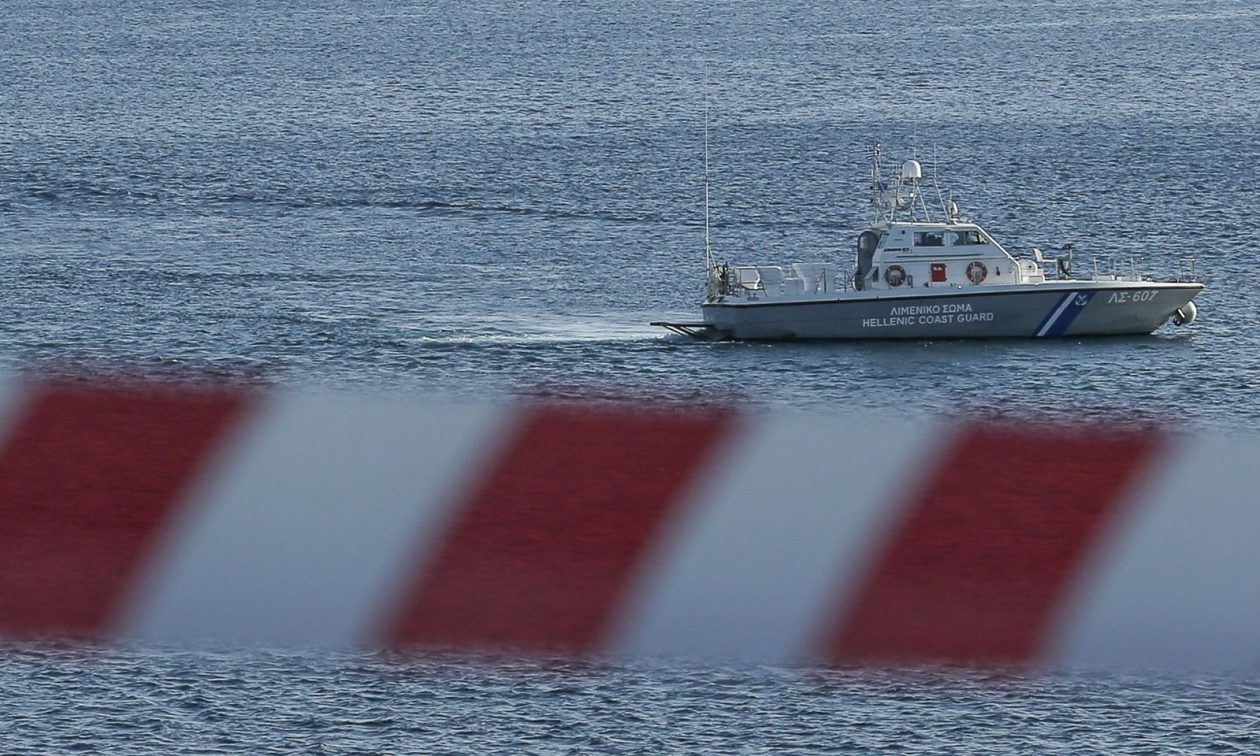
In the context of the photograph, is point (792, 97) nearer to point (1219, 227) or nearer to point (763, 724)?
point (1219, 227)

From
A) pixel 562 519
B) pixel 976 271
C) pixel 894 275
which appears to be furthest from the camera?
pixel 894 275

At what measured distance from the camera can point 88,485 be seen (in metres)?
9.86

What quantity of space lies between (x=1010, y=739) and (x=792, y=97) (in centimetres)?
13558

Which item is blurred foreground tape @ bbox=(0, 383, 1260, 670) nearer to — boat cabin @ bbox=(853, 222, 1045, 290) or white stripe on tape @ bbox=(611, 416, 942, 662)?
white stripe on tape @ bbox=(611, 416, 942, 662)

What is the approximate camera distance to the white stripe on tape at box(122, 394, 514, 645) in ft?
34.4

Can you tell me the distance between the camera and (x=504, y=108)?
165750mm

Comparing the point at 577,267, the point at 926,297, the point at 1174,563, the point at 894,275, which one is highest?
the point at 577,267

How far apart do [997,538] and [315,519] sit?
14.4 ft

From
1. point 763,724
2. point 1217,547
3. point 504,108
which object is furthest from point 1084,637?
point 504,108

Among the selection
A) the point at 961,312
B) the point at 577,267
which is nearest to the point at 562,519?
the point at 961,312

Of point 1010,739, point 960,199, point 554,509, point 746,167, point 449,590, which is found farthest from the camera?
point 746,167

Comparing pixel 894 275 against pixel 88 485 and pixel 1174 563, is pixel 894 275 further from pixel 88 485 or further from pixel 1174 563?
pixel 88 485

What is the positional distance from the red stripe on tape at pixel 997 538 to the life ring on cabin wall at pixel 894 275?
6686cm

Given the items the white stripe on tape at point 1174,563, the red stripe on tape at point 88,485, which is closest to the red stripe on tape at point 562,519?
the red stripe on tape at point 88,485
